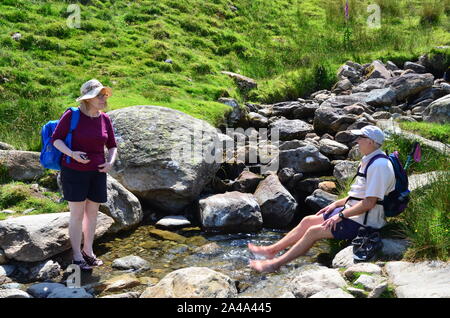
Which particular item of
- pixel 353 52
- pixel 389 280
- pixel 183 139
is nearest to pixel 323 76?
pixel 353 52

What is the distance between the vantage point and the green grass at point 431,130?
1026 cm

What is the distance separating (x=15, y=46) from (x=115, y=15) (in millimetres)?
5317

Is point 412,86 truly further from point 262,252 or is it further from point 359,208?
point 262,252

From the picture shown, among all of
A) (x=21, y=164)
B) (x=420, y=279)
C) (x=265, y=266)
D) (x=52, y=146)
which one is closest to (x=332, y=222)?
(x=265, y=266)

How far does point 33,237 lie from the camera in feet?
20.7

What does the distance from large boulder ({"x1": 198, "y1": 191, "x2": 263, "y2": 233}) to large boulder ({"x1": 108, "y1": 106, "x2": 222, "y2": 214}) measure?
0.68 m

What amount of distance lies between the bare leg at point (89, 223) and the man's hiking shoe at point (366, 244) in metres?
3.66

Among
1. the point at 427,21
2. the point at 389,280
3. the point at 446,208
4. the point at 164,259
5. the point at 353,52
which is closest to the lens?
the point at 389,280

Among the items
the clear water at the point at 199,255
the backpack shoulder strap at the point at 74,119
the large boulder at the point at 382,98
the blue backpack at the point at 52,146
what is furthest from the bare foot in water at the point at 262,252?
the large boulder at the point at 382,98

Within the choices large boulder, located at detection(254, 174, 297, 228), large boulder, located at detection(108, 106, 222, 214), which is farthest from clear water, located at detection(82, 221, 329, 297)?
large boulder, located at detection(108, 106, 222, 214)

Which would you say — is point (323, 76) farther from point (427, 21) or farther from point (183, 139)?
point (183, 139)

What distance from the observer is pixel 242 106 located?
14.1m

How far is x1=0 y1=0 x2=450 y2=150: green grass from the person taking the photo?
1199cm

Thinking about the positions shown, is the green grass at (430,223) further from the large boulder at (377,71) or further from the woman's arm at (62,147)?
the large boulder at (377,71)
